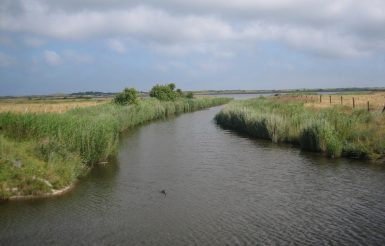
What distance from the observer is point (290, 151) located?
2622 centimetres

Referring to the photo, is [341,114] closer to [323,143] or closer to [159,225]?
[323,143]

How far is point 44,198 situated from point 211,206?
6.24 m

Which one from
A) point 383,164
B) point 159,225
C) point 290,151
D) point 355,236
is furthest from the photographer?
point 290,151

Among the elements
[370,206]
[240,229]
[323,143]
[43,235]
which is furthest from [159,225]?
[323,143]

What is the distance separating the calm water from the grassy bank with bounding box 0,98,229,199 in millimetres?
782

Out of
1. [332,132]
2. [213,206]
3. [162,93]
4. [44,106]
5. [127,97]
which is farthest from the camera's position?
[162,93]

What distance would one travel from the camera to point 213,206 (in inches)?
583

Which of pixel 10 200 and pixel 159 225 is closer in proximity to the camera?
pixel 159 225

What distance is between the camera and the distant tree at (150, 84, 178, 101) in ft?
228

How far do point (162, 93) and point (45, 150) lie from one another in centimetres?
5233

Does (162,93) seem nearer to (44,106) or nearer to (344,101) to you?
(44,106)

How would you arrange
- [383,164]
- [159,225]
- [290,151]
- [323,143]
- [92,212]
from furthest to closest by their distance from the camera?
[290,151] < [323,143] < [383,164] < [92,212] < [159,225]

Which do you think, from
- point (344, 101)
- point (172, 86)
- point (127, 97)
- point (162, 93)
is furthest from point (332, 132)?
point (172, 86)

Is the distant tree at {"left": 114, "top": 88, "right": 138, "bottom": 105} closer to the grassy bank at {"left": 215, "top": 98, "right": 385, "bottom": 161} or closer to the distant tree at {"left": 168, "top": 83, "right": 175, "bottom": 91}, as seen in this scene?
the grassy bank at {"left": 215, "top": 98, "right": 385, "bottom": 161}
